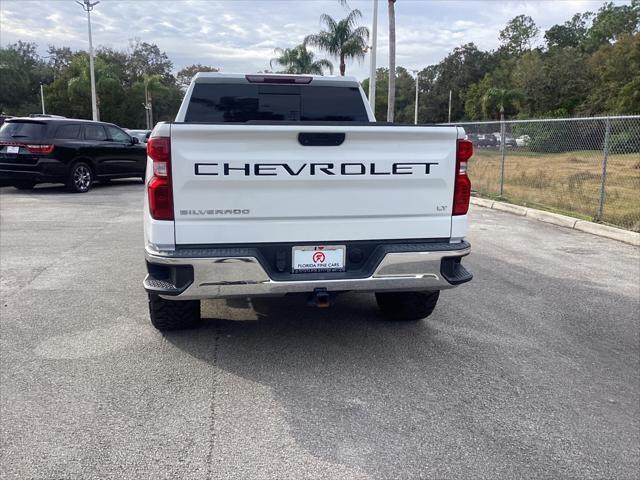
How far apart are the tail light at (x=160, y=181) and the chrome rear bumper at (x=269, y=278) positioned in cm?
29

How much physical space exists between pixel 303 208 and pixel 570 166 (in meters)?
10.6

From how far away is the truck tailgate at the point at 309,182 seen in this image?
354 centimetres

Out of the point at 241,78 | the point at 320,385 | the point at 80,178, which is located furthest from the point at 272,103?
the point at 80,178

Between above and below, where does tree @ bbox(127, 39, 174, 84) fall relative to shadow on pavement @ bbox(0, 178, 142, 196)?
above

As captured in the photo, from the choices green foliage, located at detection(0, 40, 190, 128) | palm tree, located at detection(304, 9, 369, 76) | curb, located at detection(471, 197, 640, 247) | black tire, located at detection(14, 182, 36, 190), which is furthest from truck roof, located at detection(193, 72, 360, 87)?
green foliage, located at detection(0, 40, 190, 128)

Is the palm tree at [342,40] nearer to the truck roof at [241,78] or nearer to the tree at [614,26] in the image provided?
the truck roof at [241,78]

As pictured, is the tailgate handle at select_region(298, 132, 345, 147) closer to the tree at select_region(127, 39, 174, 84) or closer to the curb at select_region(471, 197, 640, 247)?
the curb at select_region(471, 197, 640, 247)

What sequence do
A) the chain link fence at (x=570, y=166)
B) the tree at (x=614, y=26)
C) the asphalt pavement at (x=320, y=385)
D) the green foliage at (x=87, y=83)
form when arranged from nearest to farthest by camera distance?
the asphalt pavement at (x=320, y=385) < the chain link fence at (x=570, y=166) < the green foliage at (x=87, y=83) < the tree at (x=614, y=26)

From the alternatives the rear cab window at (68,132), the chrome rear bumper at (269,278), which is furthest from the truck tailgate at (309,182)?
the rear cab window at (68,132)

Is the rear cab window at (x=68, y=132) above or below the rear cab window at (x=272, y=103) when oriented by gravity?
below

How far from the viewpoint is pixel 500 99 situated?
2539 inches

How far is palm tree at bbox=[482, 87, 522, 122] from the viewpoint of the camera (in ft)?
209

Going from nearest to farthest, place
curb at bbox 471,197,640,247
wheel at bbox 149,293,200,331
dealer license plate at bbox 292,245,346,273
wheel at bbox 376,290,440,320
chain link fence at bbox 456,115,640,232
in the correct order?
dealer license plate at bbox 292,245,346,273
wheel at bbox 149,293,200,331
wheel at bbox 376,290,440,320
curb at bbox 471,197,640,247
chain link fence at bbox 456,115,640,232

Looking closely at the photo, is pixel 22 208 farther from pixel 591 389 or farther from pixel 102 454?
pixel 591 389
